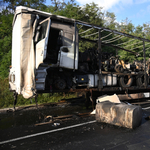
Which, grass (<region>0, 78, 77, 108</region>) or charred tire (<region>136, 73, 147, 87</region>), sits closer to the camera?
charred tire (<region>136, 73, 147, 87</region>)

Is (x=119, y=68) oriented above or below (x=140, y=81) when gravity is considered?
above

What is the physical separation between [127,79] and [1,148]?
7884mm

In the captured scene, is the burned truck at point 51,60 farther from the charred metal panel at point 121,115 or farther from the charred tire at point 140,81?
the charred metal panel at point 121,115

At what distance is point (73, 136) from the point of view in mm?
4199

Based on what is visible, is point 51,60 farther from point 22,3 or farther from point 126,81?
point 22,3

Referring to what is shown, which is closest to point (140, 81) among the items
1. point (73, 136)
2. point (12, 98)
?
point (73, 136)

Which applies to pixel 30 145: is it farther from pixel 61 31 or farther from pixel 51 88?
pixel 61 31

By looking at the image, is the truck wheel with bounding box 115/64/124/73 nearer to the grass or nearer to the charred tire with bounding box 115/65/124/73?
the charred tire with bounding box 115/65/124/73

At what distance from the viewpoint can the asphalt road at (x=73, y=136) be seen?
3.57 m

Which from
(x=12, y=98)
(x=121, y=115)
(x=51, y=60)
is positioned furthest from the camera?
(x=12, y=98)

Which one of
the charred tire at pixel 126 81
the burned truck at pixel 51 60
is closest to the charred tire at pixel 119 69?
the burned truck at pixel 51 60

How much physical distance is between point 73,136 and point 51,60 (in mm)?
3467

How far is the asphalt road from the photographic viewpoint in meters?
3.57

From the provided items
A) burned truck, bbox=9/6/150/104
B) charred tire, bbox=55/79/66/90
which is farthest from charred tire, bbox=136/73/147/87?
charred tire, bbox=55/79/66/90
